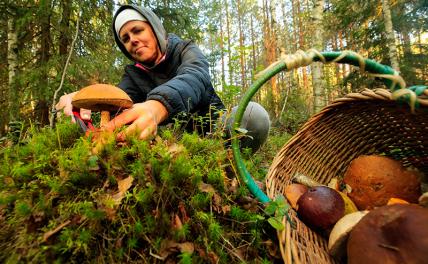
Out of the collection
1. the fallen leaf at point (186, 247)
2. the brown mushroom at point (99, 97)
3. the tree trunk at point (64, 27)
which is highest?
the tree trunk at point (64, 27)

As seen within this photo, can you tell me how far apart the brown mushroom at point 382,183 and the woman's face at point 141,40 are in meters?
2.28

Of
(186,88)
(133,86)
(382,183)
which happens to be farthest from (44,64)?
(382,183)

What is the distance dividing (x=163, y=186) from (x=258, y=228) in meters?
0.53

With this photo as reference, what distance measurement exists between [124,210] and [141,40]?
2163 mm

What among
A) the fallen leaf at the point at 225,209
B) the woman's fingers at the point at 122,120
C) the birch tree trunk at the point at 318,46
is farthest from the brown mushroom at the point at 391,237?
the birch tree trunk at the point at 318,46

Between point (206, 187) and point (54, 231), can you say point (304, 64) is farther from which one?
point (54, 231)

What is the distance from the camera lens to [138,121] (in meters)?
1.50

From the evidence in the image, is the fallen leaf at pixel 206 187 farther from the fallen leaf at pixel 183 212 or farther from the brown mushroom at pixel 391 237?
the brown mushroom at pixel 391 237

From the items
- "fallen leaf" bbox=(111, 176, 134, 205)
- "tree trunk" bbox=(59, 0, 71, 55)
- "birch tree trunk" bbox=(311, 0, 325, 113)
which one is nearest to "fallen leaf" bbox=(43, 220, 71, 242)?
"fallen leaf" bbox=(111, 176, 134, 205)

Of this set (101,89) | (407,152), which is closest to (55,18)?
(101,89)

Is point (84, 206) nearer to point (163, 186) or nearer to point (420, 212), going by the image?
point (163, 186)

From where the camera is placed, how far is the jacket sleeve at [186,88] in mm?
1731

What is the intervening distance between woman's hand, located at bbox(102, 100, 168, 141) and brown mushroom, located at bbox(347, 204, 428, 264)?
1.08 meters

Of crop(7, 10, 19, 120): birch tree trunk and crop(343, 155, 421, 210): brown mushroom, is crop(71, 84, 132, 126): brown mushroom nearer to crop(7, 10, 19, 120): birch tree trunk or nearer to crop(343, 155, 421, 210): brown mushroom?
crop(343, 155, 421, 210): brown mushroom
